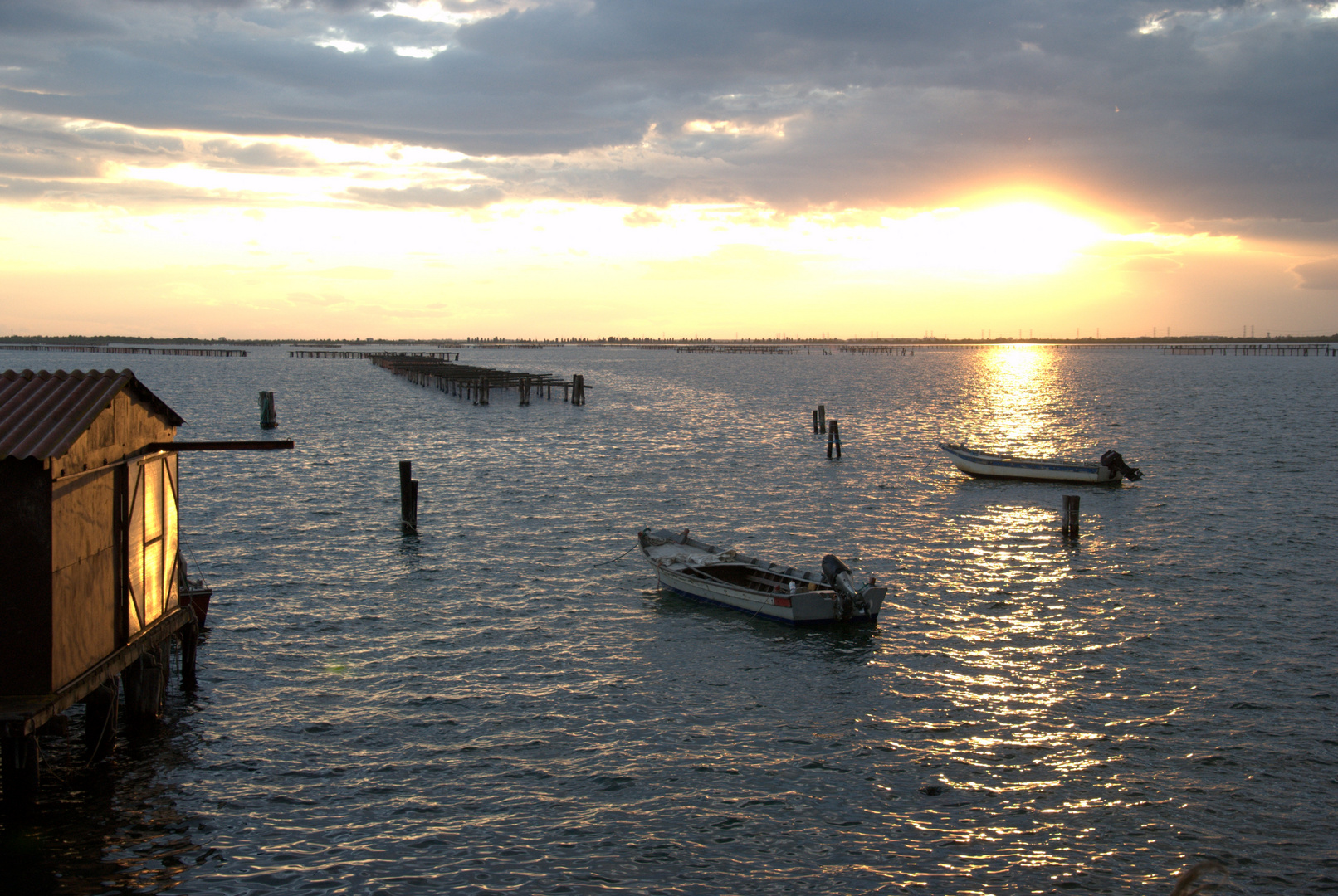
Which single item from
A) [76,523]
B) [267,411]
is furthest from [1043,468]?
[267,411]

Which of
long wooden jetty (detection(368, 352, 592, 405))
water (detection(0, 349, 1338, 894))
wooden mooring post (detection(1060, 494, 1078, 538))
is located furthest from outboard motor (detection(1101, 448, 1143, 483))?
long wooden jetty (detection(368, 352, 592, 405))

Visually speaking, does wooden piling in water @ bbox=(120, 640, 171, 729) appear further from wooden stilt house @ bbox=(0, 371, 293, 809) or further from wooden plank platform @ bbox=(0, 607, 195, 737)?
wooden plank platform @ bbox=(0, 607, 195, 737)

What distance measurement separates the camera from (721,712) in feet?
52.3

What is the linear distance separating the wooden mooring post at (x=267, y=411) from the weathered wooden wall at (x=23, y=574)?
5301cm

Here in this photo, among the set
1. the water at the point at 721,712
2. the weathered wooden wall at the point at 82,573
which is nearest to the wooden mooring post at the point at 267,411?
the water at the point at 721,712

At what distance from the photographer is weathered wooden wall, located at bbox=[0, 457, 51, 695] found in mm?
11367

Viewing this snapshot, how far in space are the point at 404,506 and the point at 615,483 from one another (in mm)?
11986

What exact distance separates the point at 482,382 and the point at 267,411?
1041 inches

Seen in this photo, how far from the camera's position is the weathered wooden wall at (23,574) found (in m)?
11.4

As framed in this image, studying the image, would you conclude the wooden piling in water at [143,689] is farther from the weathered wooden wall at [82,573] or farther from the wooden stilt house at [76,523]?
the weathered wooden wall at [82,573]

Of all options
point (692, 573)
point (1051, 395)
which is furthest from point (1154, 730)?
point (1051, 395)

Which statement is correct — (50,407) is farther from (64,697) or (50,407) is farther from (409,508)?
(409,508)

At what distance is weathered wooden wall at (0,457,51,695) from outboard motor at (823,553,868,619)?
14.8m

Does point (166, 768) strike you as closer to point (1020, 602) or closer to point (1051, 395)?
point (1020, 602)
